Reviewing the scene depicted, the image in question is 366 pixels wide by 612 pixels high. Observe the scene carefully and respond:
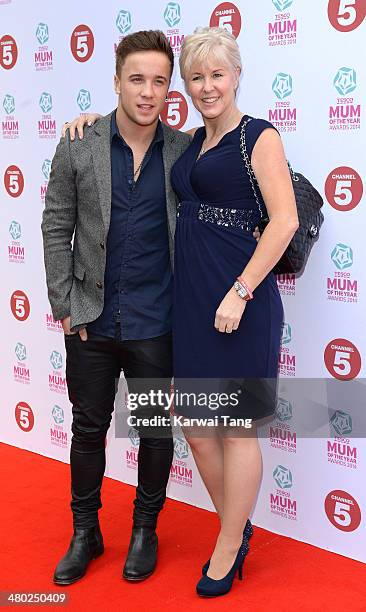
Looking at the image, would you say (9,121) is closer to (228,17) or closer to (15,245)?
(15,245)

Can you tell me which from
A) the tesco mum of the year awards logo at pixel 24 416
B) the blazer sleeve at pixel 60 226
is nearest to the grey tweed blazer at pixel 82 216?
the blazer sleeve at pixel 60 226

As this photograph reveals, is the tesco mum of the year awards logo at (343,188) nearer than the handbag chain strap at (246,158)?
No

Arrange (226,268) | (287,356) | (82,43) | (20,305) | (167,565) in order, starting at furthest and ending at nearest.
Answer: (20,305)
(82,43)
(287,356)
(167,565)
(226,268)

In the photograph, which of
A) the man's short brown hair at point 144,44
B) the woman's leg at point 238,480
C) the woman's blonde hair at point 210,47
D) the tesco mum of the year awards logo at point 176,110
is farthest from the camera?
the tesco mum of the year awards logo at point 176,110

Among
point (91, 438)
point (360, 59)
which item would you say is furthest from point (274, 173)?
point (91, 438)

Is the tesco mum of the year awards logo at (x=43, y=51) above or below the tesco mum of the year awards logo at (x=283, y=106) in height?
above

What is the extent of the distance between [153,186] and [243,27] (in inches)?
29.0

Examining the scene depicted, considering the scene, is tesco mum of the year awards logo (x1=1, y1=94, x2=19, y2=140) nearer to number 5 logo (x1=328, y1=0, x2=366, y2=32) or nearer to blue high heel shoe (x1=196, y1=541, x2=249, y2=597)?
number 5 logo (x1=328, y1=0, x2=366, y2=32)

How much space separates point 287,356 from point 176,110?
1.03m

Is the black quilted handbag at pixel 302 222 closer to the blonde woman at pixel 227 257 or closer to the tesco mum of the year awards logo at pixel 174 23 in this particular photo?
the blonde woman at pixel 227 257

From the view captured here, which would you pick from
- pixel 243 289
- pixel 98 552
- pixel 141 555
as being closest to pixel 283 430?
pixel 141 555

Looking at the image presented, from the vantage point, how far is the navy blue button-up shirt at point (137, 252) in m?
2.47

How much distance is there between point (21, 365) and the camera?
12.9 ft

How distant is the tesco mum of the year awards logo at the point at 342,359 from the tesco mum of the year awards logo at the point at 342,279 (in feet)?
0.49
